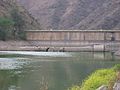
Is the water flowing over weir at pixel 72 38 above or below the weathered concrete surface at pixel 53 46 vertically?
above

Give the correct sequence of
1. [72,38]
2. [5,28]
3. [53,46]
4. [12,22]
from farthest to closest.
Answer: [72,38]
[53,46]
[12,22]
[5,28]

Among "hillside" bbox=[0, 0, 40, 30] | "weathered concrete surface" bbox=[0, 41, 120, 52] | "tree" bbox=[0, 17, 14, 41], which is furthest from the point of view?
"hillside" bbox=[0, 0, 40, 30]

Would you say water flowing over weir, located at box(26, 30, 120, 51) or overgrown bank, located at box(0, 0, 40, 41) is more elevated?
overgrown bank, located at box(0, 0, 40, 41)

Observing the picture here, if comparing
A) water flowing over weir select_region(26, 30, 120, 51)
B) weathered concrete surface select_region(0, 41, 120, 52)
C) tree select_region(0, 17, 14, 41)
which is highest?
tree select_region(0, 17, 14, 41)

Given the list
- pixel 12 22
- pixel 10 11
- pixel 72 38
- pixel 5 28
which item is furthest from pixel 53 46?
pixel 10 11

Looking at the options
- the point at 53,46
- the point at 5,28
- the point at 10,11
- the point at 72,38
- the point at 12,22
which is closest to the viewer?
the point at 5,28

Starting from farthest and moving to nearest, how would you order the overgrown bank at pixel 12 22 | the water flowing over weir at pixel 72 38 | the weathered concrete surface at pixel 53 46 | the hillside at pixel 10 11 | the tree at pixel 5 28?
the hillside at pixel 10 11, the water flowing over weir at pixel 72 38, the overgrown bank at pixel 12 22, the tree at pixel 5 28, the weathered concrete surface at pixel 53 46

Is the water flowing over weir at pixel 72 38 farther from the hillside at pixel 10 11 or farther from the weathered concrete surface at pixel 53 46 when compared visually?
the hillside at pixel 10 11

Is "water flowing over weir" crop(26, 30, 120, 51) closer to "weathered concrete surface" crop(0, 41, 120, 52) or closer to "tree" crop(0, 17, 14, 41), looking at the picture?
"weathered concrete surface" crop(0, 41, 120, 52)

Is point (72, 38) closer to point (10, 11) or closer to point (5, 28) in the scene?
point (5, 28)

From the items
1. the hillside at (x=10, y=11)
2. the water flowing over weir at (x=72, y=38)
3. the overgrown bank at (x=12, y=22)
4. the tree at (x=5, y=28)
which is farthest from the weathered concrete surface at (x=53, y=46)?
the hillside at (x=10, y=11)

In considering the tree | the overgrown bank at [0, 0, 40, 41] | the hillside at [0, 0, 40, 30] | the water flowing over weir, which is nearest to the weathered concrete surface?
the water flowing over weir

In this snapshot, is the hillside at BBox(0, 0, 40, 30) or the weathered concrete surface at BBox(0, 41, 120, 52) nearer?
the weathered concrete surface at BBox(0, 41, 120, 52)

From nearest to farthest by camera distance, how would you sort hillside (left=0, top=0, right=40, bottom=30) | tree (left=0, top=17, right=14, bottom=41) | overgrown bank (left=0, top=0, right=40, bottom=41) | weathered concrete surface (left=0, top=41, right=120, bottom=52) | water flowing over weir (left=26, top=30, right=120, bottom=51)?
weathered concrete surface (left=0, top=41, right=120, bottom=52)
tree (left=0, top=17, right=14, bottom=41)
overgrown bank (left=0, top=0, right=40, bottom=41)
water flowing over weir (left=26, top=30, right=120, bottom=51)
hillside (left=0, top=0, right=40, bottom=30)
